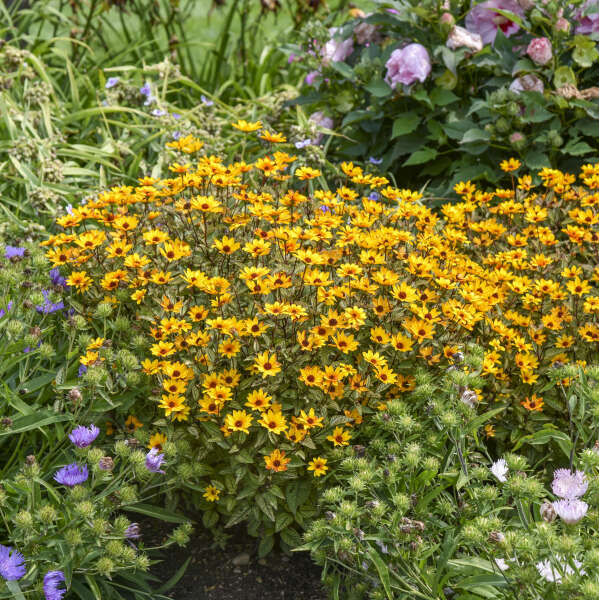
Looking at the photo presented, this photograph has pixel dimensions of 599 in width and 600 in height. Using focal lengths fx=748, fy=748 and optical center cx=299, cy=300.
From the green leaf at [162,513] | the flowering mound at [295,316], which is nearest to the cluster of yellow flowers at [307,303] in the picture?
the flowering mound at [295,316]

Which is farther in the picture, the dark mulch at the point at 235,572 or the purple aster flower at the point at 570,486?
the dark mulch at the point at 235,572

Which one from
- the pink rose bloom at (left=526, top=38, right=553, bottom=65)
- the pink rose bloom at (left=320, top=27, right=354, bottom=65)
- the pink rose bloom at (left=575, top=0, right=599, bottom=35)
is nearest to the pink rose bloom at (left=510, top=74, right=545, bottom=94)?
the pink rose bloom at (left=526, top=38, right=553, bottom=65)

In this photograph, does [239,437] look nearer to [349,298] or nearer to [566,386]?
[349,298]

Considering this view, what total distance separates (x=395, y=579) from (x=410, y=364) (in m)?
0.63

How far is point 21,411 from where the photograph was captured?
2.14m

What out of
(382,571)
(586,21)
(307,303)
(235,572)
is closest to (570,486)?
(382,571)

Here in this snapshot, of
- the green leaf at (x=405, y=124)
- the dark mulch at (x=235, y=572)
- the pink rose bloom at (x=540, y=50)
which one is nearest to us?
the dark mulch at (x=235, y=572)

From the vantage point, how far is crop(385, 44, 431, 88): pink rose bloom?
11.2 feet

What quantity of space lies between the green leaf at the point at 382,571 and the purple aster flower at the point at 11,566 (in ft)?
2.62

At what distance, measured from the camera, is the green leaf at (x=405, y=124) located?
349 cm

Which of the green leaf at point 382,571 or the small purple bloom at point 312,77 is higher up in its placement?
the small purple bloom at point 312,77

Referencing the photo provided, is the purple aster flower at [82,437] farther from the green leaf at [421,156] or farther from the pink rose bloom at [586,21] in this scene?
the pink rose bloom at [586,21]

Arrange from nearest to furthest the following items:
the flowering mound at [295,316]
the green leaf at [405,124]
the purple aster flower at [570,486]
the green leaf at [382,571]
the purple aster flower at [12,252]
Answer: the purple aster flower at [570,486] → the green leaf at [382,571] → the flowering mound at [295,316] → the purple aster flower at [12,252] → the green leaf at [405,124]

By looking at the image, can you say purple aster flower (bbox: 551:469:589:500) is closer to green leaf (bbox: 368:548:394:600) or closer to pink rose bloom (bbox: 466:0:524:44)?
green leaf (bbox: 368:548:394:600)
